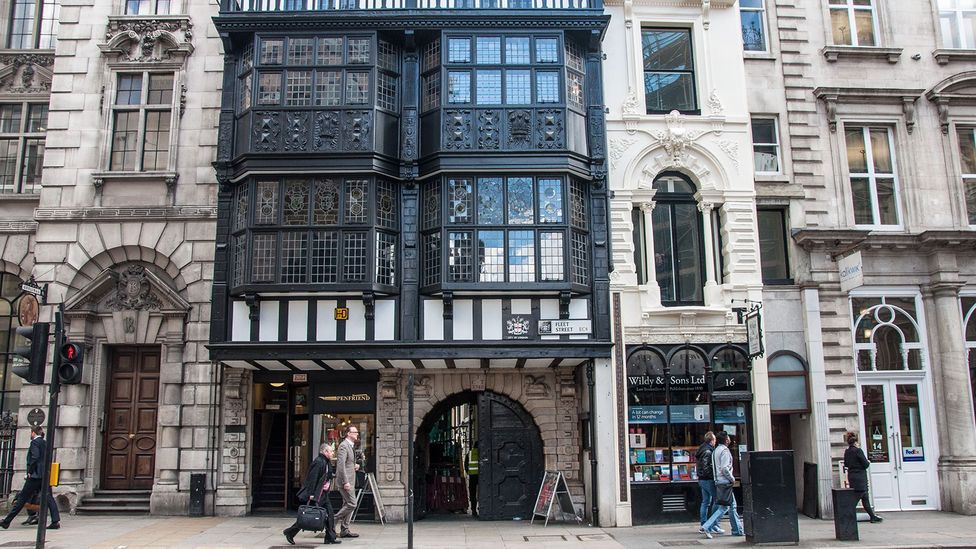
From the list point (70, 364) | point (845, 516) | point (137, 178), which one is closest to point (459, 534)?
point (845, 516)

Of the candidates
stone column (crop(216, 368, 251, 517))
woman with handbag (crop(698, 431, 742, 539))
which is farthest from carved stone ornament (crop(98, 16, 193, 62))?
woman with handbag (crop(698, 431, 742, 539))

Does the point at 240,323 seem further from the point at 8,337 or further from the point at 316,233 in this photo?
the point at 8,337

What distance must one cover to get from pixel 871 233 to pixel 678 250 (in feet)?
15.0

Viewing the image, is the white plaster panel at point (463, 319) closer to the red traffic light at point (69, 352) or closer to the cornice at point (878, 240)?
the red traffic light at point (69, 352)

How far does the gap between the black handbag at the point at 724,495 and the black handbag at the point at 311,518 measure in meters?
7.35

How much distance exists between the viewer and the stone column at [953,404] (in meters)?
17.1

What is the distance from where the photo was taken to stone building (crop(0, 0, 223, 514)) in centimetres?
1717

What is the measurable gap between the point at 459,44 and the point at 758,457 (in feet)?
35.2

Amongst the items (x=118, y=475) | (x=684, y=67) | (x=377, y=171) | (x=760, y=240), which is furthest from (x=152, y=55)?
(x=760, y=240)

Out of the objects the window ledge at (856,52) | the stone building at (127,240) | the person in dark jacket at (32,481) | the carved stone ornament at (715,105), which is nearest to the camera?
the person in dark jacket at (32,481)

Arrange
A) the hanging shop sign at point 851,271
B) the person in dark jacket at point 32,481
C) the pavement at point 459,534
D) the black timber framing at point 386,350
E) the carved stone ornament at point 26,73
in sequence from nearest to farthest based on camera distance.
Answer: the pavement at point 459,534 < the person in dark jacket at point 32,481 < the black timber framing at point 386,350 < the hanging shop sign at point 851,271 < the carved stone ornament at point 26,73

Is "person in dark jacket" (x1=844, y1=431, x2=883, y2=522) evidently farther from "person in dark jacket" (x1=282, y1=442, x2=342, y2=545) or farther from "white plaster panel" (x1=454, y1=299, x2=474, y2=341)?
"person in dark jacket" (x1=282, y1=442, x2=342, y2=545)

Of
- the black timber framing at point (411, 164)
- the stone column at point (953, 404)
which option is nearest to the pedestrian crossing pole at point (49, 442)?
the black timber framing at point (411, 164)

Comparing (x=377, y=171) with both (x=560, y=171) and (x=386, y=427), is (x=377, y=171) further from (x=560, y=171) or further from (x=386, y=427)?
(x=386, y=427)
